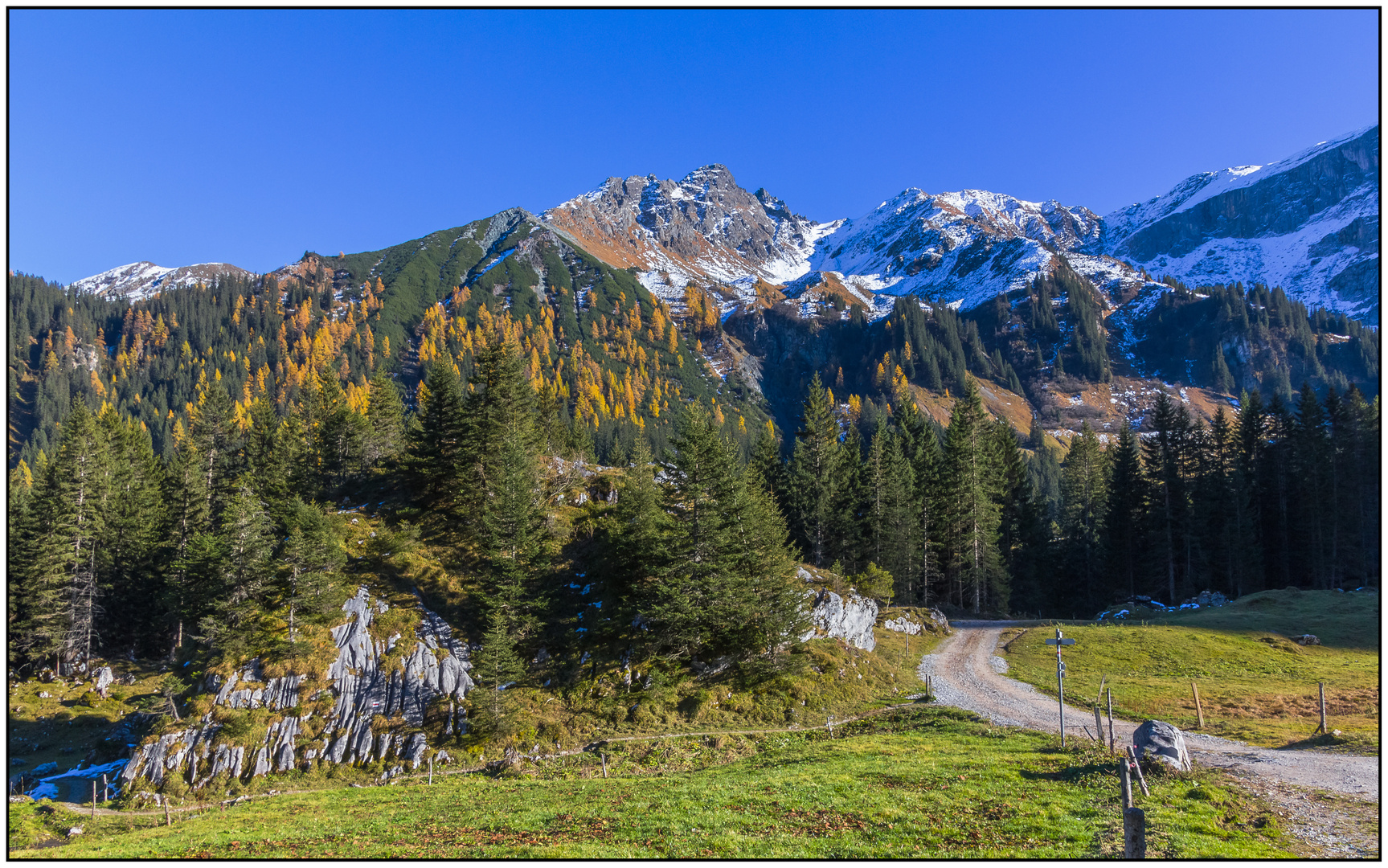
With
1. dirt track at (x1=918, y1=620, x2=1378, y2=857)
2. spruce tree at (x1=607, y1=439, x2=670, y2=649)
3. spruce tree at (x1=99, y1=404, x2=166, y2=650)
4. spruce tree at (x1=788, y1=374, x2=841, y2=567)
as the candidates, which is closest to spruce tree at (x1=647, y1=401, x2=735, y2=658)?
spruce tree at (x1=607, y1=439, x2=670, y2=649)

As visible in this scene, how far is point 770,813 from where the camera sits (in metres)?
17.4

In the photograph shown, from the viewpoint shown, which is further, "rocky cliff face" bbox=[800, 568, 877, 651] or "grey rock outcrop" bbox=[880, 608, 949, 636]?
"grey rock outcrop" bbox=[880, 608, 949, 636]

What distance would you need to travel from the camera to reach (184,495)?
6238 centimetres

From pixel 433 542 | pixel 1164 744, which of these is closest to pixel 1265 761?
pixel 1164 744

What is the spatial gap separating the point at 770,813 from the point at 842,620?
27604 millimetres

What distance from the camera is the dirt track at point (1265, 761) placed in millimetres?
14250

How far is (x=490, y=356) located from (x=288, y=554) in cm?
2256

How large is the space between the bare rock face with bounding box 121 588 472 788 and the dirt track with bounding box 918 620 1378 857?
29873 millimetres

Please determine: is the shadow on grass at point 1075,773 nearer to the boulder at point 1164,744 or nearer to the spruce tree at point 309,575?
the boulder at point 1164,744

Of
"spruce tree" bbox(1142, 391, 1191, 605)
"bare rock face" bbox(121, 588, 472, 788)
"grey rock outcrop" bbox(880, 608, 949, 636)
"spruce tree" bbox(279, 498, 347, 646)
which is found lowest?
"bare rock face" bbox(121, 588, 472, 788)

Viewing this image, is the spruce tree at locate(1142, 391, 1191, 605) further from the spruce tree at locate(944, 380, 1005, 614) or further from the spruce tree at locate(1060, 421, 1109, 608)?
the spruce tree at locate(944, 380, 1005, 614)

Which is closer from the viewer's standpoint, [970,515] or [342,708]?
[342,708]

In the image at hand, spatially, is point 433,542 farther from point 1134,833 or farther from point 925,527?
point 925,527

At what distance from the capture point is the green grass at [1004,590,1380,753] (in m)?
26.2
